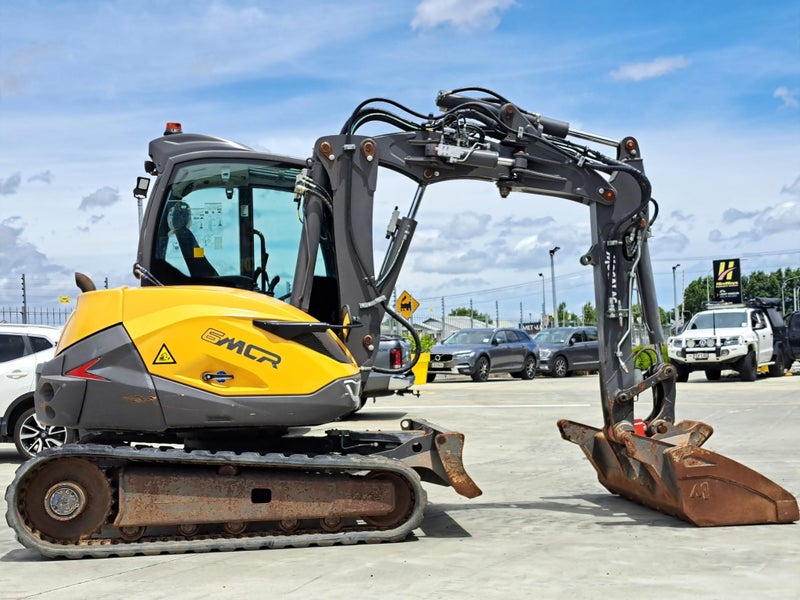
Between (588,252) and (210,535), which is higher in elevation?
(588,252)

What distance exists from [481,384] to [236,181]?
20662 mm

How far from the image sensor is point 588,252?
8.77 meters

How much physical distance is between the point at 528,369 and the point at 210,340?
24.6 meters

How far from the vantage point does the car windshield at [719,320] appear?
28.0 meters

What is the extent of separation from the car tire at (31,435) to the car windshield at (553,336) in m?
22.6

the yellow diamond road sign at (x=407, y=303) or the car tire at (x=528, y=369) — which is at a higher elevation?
the yellow diamond road sign at (x=407, y=303)

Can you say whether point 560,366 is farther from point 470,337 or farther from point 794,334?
point 794,334

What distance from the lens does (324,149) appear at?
7949mm

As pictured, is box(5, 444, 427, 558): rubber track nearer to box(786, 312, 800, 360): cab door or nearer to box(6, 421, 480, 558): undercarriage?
box(6, 421, 480, 558): undercarriage

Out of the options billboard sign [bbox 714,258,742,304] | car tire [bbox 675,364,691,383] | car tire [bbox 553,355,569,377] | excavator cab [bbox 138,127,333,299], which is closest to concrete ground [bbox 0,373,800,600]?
excavator cab [bbox 138,127,333,299]

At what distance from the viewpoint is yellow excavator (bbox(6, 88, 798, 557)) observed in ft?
23.1

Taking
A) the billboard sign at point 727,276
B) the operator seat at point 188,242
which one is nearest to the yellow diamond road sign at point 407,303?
the billboard sign at point 727,276

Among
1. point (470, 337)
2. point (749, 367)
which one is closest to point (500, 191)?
point (749, 367)

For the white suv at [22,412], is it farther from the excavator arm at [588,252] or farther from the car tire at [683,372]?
the car tire at [683,372]
